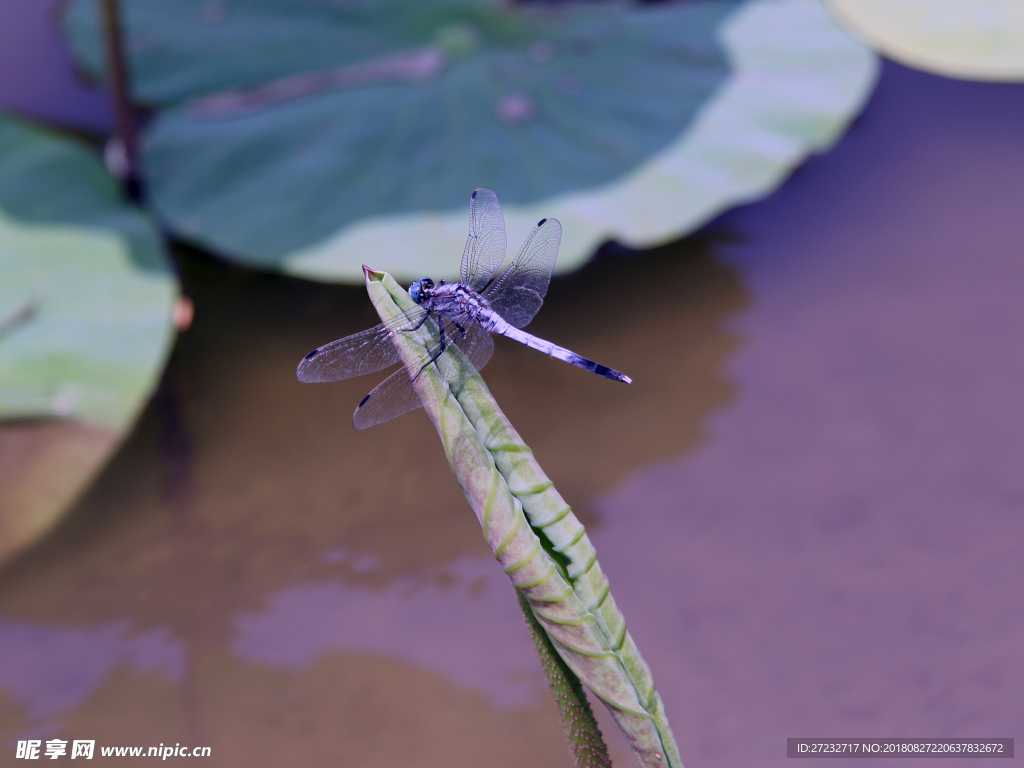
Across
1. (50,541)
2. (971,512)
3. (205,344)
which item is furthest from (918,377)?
(50,541)

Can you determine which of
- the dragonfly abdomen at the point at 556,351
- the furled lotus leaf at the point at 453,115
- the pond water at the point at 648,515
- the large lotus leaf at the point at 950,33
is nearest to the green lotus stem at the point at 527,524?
the dragonfly abdomen at the point at 556,351

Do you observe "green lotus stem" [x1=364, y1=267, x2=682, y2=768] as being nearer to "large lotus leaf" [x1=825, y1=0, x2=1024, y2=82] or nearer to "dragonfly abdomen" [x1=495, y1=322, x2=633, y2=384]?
"dragonfly abdomen" [x1=495, y1=322, x2=633, y2=384]

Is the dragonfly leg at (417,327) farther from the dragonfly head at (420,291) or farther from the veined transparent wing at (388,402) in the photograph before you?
the dragonfly head at (420,291)

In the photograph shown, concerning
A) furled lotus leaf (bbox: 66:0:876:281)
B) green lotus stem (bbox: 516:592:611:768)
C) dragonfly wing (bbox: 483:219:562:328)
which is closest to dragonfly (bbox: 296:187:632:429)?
dragonfly wing (bbox: 483:219:562:328)

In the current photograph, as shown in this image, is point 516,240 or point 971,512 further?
point 516,240

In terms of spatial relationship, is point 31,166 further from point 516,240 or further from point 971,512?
point 971,512

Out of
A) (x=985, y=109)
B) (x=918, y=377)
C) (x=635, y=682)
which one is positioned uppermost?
(x=985, y=109)
